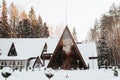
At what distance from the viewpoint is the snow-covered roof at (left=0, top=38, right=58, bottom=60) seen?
53.5 meters

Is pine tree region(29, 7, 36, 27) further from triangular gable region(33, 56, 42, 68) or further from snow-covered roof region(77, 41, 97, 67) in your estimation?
triangular gable region(33, 56, 42, 68)

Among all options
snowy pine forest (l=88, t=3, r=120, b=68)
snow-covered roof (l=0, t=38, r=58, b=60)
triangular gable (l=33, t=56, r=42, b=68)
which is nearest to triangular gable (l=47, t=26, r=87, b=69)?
triangular gable (l=33, t=56, r=42, b=68)

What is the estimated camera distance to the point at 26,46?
2192 inches

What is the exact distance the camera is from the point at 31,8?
8331cm

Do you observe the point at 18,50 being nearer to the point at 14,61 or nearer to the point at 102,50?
the point at 14,61

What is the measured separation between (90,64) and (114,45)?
68.5ft

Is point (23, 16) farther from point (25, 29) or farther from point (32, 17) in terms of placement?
point (25, 29)

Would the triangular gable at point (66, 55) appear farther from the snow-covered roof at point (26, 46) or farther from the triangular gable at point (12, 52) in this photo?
the triangular gable at point (12, 52)

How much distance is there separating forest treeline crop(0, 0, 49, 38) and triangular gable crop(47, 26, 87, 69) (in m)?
24.4

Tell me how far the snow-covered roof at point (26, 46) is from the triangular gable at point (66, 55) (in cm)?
644

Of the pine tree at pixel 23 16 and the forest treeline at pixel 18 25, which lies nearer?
the forest treeline at pixel 18 25

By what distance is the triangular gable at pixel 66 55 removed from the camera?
4625 centimetres

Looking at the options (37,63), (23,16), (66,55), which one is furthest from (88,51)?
(23,16)

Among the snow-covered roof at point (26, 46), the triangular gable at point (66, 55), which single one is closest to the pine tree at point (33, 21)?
the snow-covered roof at point (26, 46)
